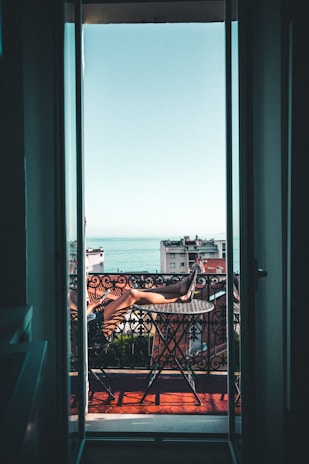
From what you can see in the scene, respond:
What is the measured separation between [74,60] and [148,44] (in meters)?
4.87

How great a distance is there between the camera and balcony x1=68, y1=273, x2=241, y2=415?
8.66 ft

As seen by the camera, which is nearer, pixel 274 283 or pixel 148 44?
pixel 274 283

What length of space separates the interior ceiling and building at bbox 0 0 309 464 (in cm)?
77

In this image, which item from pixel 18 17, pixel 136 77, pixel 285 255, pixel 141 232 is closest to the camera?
pixel 285 255

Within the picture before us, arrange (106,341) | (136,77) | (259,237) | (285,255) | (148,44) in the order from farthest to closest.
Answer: (136,77)
(148,44)
(106,341)
(259,237)
(285,255)

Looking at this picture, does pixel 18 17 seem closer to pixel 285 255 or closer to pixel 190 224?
pixel 285 255

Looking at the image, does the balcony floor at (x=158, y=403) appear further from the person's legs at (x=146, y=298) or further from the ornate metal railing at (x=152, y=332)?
the person's legs at (x=146, y=298)

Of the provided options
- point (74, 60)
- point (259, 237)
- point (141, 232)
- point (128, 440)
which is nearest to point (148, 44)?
point (74, 60)

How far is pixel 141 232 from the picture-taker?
15102 mm

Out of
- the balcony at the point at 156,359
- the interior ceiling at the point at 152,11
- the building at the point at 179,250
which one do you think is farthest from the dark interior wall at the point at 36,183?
the building at the point at 179,250

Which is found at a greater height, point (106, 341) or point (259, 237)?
point (259, 237)

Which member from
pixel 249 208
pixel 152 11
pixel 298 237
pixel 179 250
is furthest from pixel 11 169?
pixel 179 250

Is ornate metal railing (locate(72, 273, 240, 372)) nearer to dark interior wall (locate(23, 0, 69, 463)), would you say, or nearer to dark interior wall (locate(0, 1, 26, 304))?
dark interior wall (locate(23, 0, 69, 463))

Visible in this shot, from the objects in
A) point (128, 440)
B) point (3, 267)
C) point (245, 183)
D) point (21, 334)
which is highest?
point (245, 183)
